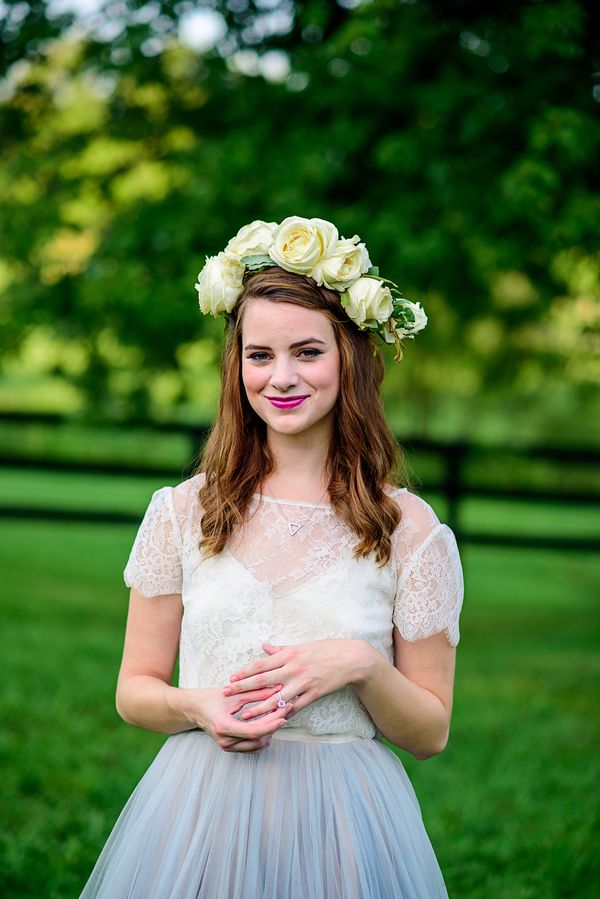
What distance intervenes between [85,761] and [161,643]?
2.92 meters

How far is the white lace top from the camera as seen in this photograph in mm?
2322

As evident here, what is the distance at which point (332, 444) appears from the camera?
251cm

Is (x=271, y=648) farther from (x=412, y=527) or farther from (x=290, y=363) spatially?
(x=290, y=363)

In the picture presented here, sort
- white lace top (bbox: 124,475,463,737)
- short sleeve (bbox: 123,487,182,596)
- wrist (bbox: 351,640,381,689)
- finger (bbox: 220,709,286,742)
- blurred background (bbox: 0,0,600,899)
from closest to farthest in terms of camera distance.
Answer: finger (bbox: 220,709,286,742) < wrist (bbox: 351,640,381,689) < white lace top (bbox: 124,475,463,737) < short sleeve (bbox: 123,487,182,596) < blurred background (bbox: 0,0,600,899)

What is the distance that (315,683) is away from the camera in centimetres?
215

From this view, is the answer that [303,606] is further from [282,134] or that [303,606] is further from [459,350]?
[459,350]

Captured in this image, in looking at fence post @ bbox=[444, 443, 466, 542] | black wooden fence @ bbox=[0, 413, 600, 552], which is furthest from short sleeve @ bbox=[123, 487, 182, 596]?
fence post @ bbox=[444, 443, 466, 542]

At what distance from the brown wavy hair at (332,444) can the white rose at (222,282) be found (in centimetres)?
2

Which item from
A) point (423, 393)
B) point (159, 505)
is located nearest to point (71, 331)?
point (159, 505)

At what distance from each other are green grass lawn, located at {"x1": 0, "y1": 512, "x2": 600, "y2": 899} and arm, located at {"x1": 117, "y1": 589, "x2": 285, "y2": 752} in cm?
175

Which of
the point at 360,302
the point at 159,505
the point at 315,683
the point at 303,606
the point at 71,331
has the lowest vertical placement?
the point at 315,683

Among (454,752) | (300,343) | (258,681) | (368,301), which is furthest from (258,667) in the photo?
→ (454,752)

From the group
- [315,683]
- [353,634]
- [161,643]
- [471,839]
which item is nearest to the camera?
[315,683]

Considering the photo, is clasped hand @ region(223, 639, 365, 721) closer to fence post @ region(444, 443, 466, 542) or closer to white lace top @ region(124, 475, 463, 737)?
white lace top @ region(124, 475, 463, 737)
